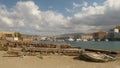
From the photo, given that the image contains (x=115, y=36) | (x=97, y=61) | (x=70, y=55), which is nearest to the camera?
(x=97, y=61)

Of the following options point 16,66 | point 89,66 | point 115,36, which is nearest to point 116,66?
point 89,66

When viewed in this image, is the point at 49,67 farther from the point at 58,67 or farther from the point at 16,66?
the point at 16,66

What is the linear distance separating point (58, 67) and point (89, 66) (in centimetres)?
280

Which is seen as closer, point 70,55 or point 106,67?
point 106,67

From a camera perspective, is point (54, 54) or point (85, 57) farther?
point (54, 54)

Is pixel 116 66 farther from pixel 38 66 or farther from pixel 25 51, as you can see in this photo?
pixel 25 51

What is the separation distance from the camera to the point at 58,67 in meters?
19.0

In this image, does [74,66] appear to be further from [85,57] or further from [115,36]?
[115,36]

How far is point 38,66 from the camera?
758 inches

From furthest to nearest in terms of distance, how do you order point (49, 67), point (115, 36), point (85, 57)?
point (115, 36) < point (85, 57) < point (49, 67)

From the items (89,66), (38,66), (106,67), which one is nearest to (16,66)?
(38,66)

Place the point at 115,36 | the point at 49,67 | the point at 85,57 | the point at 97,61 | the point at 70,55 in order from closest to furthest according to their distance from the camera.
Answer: the point at 49,67
the point at 97,61
the point at 85,57
the point at 70,55
the point at 115,36

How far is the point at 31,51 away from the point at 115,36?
15722cm

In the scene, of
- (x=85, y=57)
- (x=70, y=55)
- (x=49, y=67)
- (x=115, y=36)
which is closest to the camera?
(x=49, y=67)
